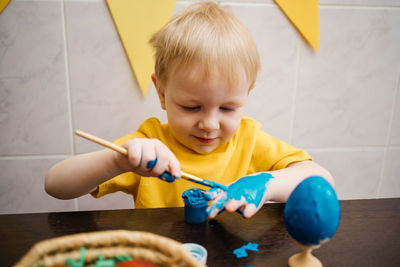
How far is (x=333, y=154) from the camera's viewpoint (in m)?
1.15

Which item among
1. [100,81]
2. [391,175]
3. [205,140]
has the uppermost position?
[100,81]

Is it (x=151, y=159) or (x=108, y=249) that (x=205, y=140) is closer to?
(x=151, y=159)

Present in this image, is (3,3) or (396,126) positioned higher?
(3,3)

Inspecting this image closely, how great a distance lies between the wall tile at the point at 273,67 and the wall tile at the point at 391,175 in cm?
49

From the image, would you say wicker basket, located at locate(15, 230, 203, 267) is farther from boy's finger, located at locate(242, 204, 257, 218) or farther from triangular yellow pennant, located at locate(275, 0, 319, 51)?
triangular yellow pennant, located at locate(275, 0, 319, 51)

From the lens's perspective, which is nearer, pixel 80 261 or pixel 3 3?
pixel 80 261

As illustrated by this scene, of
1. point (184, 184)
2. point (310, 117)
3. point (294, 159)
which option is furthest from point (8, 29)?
point (310, 117)

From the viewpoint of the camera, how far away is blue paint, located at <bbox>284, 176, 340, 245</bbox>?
38 cm

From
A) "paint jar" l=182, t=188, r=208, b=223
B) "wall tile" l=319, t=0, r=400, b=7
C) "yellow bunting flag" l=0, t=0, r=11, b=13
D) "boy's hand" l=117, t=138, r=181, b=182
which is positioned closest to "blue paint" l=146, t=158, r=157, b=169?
"boy's hand" l=117, t=138, r=181, b=182

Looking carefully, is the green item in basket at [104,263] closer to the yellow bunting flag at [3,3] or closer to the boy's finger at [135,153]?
the boy's finger at [135,153]

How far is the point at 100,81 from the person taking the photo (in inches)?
36.4

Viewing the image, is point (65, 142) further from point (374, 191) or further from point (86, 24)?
point (374, 191)

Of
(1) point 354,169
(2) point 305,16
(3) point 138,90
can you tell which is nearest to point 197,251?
(3) point 138,90

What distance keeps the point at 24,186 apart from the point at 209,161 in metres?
0.68
